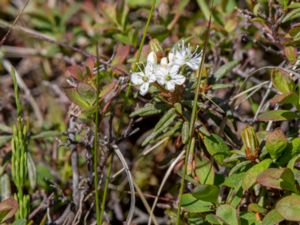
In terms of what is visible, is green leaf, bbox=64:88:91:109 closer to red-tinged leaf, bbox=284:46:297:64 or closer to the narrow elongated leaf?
the narrow elongated leaf

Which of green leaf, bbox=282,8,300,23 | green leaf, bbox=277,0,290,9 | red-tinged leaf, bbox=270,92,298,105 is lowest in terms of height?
red-tinged leaf, bbox=270,92,298,105

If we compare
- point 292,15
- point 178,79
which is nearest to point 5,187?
point 178,79

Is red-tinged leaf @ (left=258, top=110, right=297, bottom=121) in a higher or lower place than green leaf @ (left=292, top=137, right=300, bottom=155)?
higher

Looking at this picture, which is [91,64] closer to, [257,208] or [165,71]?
[165,71]

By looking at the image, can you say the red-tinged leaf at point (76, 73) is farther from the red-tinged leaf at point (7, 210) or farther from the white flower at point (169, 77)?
the red-tinged leaf at point (7, 210)

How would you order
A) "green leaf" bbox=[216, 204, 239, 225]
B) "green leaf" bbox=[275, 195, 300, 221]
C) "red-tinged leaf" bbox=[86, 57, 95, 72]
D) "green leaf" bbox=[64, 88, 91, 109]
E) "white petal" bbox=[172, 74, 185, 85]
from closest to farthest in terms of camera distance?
"green leaf" bbox=[275, 195, 300, 221], "green leaf" bbox=[216, 204, 239, 225], "white petal" bbox=[172, 74, 185, 85], "green leaf" bbox=[64, 88, 91, 109], "red-tinged leaf" bbox=[86, 57, 95, 72]

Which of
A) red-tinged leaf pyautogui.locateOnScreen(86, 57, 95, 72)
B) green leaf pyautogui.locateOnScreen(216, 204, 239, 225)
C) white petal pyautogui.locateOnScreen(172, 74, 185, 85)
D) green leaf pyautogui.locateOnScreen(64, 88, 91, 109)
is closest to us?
green leaf pyautogui.locateOnScreen(216, 204, 239, 225)

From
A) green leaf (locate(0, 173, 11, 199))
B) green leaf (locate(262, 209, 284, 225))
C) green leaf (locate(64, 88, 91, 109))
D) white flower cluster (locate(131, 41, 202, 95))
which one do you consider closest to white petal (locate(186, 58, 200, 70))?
white flower cluster (locate(131, 41, 202, 95))
